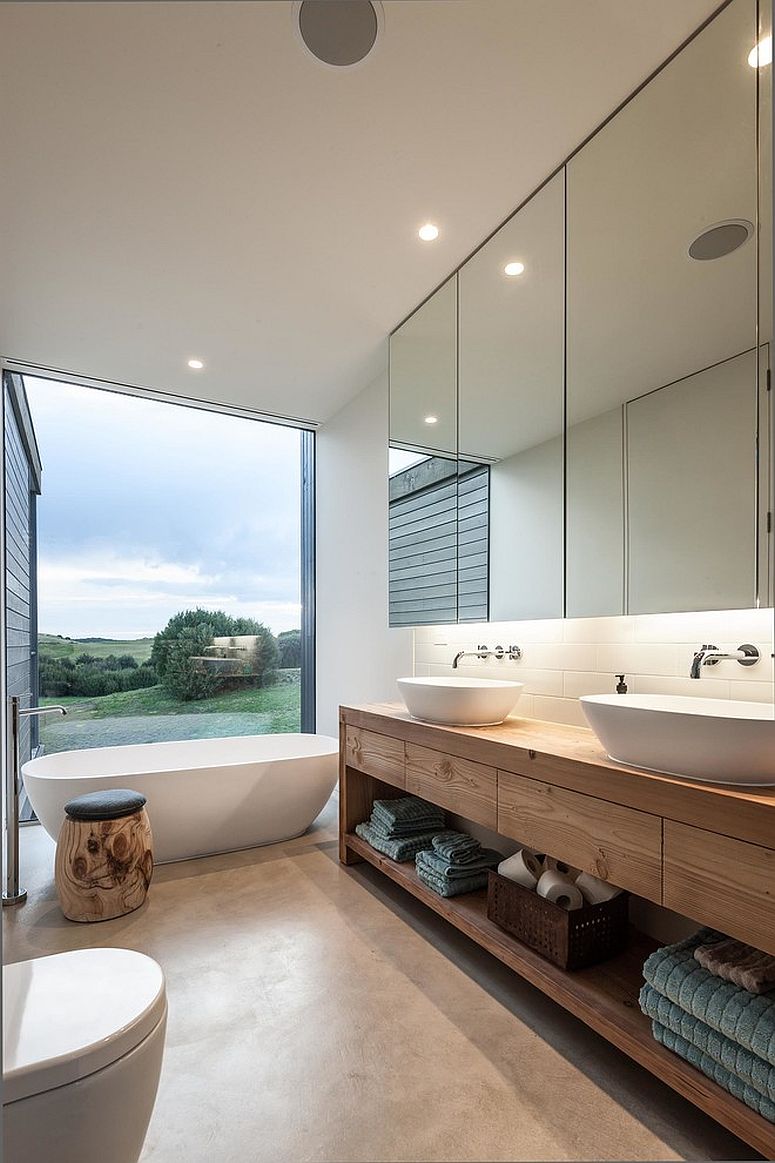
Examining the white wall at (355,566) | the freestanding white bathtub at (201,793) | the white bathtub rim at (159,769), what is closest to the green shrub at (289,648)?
the white wall at (355,566)

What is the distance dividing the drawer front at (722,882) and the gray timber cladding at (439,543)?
1436 mm

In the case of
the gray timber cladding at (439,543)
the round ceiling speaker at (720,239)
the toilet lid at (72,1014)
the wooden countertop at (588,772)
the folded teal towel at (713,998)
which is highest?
the round ceiling speaker at (720,239)

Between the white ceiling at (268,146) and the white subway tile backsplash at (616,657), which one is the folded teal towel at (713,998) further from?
the white ceiling at (268,146)

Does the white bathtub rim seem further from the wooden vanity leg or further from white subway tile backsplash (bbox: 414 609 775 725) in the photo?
white subway tile backsplash (bbox: 414 609 775 725)

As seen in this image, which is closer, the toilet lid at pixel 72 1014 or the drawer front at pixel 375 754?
the toilet lid at pixel 72 1014

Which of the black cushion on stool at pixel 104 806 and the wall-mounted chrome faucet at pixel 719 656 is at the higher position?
the wall-mounted chrome faucet at pixel 719 656

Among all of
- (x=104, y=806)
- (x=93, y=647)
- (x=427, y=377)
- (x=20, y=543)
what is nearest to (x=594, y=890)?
(x=104, y=806)

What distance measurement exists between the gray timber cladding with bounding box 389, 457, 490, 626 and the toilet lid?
1846mm

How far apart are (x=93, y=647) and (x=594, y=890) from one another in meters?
3.22

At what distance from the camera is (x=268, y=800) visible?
127 inches

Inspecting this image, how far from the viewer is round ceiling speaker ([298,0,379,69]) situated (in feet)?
5.27

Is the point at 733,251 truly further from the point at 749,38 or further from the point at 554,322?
the point at 554,322

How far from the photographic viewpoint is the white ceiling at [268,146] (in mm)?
1667

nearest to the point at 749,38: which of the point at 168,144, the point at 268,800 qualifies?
the point at 168,144
